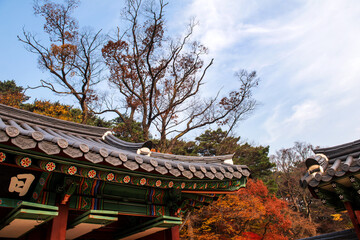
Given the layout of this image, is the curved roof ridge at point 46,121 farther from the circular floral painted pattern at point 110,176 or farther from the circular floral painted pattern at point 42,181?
the circular floral painted pattern at point 110,176

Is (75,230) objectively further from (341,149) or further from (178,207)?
(341,149)

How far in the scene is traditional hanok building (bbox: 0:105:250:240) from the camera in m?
2.94

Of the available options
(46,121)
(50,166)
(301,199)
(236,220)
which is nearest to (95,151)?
(50,166)

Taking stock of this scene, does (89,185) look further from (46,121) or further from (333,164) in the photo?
(333,164)

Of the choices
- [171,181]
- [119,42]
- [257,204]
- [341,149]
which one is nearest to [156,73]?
[119,42]

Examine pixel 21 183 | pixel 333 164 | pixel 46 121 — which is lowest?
pixel 21 183

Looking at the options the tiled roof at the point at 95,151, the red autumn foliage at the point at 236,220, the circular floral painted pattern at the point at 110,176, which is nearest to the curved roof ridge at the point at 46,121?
the tiled roof at the point at 95,151

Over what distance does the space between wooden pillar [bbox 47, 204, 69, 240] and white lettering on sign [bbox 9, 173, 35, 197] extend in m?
0.51

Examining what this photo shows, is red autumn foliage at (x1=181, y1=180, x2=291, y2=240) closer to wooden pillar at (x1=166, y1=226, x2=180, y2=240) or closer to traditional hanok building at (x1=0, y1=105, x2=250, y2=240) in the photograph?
wooden pillar at (x1=166, y1=226, x2=180, y2=240)

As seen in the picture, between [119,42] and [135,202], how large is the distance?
14753 mm

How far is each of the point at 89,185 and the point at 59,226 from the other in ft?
2.08

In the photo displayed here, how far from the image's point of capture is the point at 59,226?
139 inches

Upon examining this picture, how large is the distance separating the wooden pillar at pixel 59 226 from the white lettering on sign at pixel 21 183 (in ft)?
1.69

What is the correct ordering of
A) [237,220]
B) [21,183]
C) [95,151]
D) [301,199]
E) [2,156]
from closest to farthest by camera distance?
[2,156], [95,151], [21,183], [237,220], [301,199]
